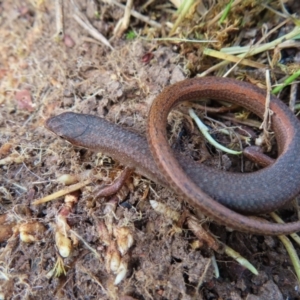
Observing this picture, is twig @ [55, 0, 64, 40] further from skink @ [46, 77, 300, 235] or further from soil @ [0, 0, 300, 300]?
skink @ [46, 77, 300, 235]

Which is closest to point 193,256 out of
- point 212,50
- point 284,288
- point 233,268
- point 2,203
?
point 233,268

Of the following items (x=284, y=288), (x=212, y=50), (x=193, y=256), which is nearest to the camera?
(x=193, y=256)

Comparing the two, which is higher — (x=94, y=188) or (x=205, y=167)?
(x=205, y=167)

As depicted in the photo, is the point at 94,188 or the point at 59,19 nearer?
the point at 94,188

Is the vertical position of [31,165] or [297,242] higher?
[297,242]

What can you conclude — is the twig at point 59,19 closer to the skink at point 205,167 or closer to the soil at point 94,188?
the soil at point 94,188

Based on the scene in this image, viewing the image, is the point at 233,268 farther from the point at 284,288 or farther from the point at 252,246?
the point at 284,288

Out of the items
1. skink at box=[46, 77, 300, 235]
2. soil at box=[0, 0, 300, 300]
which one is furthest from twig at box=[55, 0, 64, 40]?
skink at box=[46, 77, 300, 235]

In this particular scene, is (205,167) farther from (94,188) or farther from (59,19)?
(59,19)

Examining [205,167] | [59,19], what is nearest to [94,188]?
[205,167]
